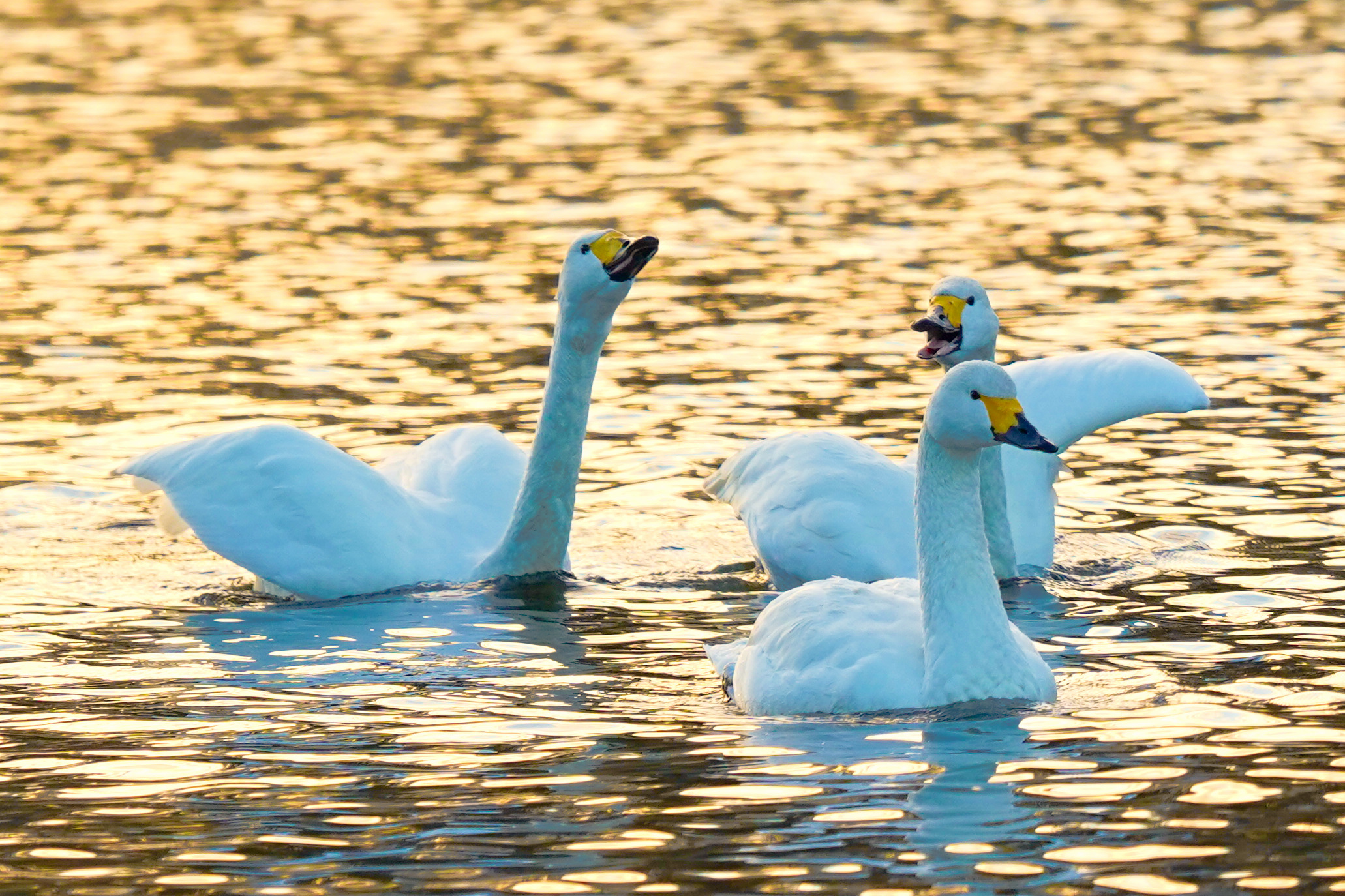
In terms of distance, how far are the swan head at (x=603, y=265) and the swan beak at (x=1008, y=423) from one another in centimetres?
240

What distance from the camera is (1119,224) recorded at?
20.9 m

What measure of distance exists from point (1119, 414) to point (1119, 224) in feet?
26.8

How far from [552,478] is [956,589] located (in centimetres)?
327

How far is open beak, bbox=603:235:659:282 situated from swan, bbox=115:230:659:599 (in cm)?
2

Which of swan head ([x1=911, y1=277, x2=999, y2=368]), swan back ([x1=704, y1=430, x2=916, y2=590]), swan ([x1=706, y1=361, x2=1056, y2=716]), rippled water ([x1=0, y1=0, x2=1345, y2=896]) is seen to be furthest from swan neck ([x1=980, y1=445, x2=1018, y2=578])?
swan ([x1=706, y1=361, x2=1056, y2=716])

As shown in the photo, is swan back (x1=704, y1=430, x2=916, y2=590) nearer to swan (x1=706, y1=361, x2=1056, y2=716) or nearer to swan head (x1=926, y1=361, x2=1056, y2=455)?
swan (x1=706, y1=361, x2=1056, y2=716)

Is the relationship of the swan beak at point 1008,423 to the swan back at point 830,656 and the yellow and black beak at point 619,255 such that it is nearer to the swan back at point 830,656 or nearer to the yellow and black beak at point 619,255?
the swan back at point 830,656

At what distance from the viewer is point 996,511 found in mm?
12047

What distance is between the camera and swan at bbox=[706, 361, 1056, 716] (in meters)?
9.47

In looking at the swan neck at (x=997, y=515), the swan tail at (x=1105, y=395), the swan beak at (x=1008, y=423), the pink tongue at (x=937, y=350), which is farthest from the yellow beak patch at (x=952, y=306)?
the swan beak at (x=1008, y=423)

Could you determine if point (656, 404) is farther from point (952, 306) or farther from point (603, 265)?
point (952, 306)

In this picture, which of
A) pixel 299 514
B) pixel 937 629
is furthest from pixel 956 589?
pixel 299 514

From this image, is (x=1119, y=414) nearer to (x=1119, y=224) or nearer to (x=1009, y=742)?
(x=1009, y=742)

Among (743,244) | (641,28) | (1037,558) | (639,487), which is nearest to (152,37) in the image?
(641,28)
